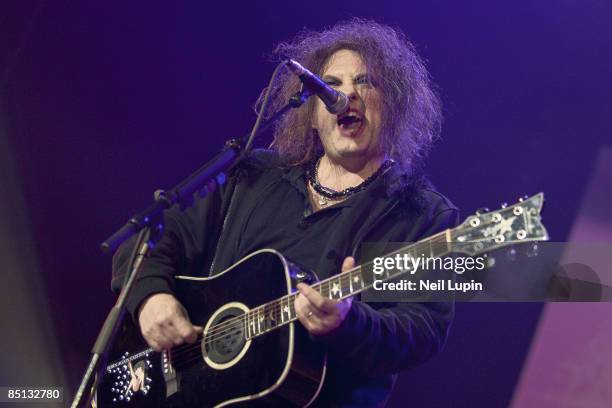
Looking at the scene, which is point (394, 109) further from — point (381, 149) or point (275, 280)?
point (275, 280)

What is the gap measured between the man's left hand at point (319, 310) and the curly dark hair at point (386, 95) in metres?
0.83

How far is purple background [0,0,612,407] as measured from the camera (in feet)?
9.50

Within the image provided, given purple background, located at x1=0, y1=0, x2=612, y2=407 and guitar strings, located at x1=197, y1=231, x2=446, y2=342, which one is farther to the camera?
purple background, located at x1=0, y1=0, x2=612, y2=407

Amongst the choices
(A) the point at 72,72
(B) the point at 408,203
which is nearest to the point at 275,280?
(B) the point at 408,203

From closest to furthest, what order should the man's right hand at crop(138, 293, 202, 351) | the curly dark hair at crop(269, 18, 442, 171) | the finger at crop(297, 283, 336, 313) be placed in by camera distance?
the finger at crop(297, 283, 336, 313) < the man's right hand at crop(138, 293, 202, 351) < the curly dark hair at crop(269, 18, 442, 171)

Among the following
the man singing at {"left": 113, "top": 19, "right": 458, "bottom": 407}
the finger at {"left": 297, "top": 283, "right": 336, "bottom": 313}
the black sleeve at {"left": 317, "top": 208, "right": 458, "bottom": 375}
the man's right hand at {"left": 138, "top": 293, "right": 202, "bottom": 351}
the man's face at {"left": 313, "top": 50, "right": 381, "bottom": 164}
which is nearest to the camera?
the finger at {"left": 297, "top": 283, "right": 336, "bottom": 313}

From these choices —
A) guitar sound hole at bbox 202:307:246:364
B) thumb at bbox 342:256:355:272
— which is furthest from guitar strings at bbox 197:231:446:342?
thumb at bbox 342:256:355:272

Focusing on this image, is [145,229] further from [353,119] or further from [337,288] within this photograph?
[353,119]

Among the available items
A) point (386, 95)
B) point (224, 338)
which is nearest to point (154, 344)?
point (224, 338)

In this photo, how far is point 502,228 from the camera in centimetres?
194

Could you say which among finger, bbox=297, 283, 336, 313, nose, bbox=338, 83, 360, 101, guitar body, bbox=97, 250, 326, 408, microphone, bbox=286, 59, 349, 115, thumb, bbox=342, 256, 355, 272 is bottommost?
guitar body, bbox=97, 250, 326, 408

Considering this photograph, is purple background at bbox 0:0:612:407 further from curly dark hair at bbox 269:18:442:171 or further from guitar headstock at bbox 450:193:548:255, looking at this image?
guitar headstock at bbox 450:193:548:255

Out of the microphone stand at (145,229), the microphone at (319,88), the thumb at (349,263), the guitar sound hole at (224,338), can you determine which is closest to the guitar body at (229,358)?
the guitar sound hole at (224,338)

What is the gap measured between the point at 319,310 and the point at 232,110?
5.46 ft
